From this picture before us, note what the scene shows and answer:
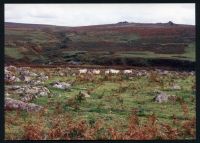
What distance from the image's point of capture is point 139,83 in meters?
16.4

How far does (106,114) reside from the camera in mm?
10617

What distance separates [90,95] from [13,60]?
44.1ft

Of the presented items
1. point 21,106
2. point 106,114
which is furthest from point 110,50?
point 21,106

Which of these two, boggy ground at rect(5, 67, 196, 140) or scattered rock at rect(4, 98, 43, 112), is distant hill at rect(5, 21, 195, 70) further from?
scattered rock at rect(4, 98, 43, 112)

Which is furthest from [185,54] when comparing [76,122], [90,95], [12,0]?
[12,0]

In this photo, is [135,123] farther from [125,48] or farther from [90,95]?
[125,48]

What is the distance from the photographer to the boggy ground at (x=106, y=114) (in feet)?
28.3

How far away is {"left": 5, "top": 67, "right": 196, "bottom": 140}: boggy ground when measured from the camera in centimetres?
862

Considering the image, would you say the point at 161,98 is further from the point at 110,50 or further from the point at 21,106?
the point at 110,50

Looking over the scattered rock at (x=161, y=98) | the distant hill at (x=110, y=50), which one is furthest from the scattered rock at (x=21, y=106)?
the distant hill at (x=110, y=50)

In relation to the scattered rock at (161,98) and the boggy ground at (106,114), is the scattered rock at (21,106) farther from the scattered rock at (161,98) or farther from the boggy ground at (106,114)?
the scattered rock at (161,98)

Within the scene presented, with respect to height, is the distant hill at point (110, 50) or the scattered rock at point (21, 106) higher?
the distant hill at point (110, 50)

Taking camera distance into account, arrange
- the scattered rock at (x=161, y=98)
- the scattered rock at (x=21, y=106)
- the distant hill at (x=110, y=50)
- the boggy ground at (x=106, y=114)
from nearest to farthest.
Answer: the boggy ground at (x=106, y=114) < the scattered rock at (x=21, y=106) < the scattered rock at (x=161, y=98) < the distant hill at (x=110, y=50)

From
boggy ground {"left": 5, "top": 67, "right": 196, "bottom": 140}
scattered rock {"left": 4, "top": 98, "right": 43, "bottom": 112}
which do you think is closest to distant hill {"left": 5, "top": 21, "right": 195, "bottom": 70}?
boggy ground {"left": 5, "top": 67, "right": 196, "bottom": 140}
